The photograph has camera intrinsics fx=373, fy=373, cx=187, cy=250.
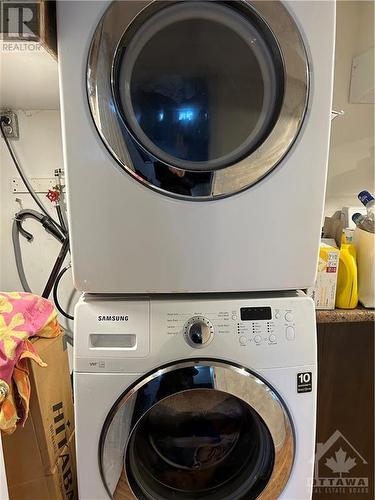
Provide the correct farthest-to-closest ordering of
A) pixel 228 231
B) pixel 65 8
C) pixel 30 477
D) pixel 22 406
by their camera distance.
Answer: pixel 30 477 → pixel 22 406 → pixel 228 231 → pixel 65 8

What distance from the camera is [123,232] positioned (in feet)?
2.97

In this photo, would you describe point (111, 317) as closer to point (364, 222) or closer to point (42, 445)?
point (42, 445)

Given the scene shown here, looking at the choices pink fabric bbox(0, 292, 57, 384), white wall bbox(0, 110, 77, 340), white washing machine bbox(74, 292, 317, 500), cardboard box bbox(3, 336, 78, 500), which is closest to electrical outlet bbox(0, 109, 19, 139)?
white wall bbox(0, 110, 77, 340)

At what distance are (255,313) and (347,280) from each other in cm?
55

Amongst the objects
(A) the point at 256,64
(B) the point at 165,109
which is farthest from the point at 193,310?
(A) the point at 256,64

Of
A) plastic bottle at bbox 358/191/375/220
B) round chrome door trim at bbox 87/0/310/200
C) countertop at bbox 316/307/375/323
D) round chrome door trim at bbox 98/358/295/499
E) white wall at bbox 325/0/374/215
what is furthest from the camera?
white wall at bbox 325/0/374/215

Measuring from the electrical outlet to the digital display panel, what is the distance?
1319mm

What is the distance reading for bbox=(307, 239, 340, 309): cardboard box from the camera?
51.8 inches

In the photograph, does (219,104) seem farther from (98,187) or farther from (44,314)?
(44,314)

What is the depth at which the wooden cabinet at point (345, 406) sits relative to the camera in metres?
1.32

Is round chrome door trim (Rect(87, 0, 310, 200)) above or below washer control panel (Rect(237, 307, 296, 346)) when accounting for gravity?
above

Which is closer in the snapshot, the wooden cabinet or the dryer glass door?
the dryer glass door

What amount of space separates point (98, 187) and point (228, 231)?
0.33 meters

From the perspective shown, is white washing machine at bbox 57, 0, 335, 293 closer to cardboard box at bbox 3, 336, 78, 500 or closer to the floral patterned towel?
the floral patterned towel
